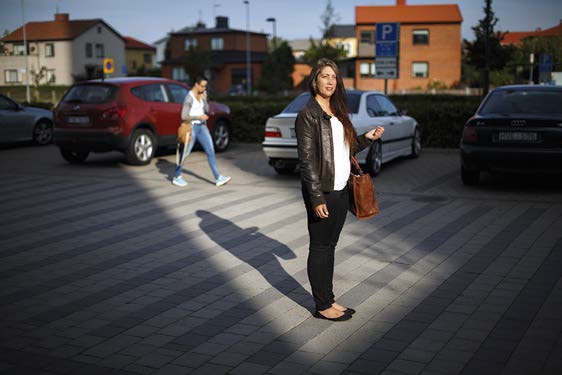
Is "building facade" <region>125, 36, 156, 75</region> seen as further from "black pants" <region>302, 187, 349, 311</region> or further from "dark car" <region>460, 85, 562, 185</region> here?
"black pants" <region>302, 187, 349, 311</region>

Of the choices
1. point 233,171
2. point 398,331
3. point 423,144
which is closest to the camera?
point 398,331

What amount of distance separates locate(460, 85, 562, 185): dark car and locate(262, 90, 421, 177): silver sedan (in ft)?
5.94

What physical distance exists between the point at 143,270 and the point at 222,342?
6.86 ft

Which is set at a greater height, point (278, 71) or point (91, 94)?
point (278, 71)

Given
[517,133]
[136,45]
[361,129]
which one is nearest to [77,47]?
[136,45]

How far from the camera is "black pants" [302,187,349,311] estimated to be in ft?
15.9

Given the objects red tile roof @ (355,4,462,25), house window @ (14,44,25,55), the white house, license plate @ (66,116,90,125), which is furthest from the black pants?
the white house

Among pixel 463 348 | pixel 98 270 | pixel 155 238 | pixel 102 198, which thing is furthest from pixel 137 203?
pixel 463 348

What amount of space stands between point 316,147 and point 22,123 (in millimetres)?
15394

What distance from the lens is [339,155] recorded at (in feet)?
15.9

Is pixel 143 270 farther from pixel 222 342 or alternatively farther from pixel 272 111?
pixel 272 111

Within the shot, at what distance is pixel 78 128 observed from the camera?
13859mm

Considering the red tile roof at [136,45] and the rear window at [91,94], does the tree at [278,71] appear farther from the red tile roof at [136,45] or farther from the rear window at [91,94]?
the rear window at [91,94]

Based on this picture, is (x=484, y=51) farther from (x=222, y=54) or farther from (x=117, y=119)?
(x=117, y=119)
